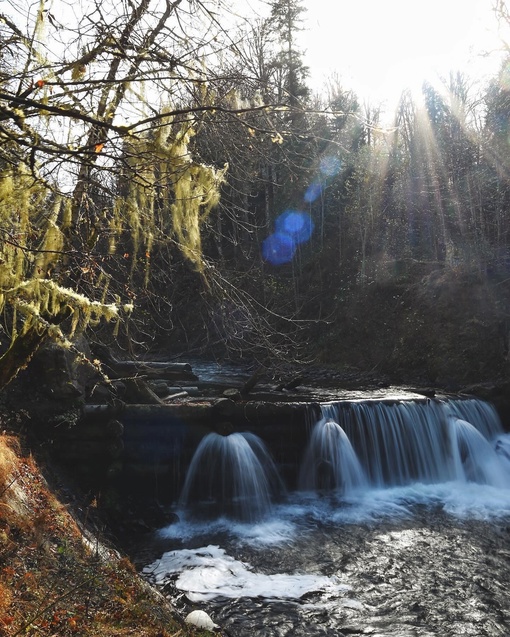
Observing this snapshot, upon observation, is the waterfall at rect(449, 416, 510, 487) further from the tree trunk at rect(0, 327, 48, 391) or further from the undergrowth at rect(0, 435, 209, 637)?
the tree trunk at rect(0, 327, 48, 391)

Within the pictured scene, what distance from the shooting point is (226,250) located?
29.6 metres

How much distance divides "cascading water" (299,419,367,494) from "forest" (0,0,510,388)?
184cm

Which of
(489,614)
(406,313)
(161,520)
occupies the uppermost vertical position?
(406,313)

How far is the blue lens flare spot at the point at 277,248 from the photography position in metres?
27.7

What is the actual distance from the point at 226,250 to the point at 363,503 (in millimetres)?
21844

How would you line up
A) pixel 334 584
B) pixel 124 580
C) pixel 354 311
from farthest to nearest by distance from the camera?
pixel 354 311, pixel 334 584, pixel 124 580

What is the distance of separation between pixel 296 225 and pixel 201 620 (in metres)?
24.2

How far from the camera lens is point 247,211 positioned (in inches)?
189

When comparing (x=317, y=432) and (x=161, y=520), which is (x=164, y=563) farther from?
(x=317, y=432)

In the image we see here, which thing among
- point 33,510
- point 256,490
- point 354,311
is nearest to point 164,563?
point 33,510

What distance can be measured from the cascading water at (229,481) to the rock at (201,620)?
323cm

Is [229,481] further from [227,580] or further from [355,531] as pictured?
[227,580]

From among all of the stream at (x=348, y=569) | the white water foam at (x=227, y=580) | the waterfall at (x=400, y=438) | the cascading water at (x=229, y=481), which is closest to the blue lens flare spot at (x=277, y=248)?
the waterfall at (x=400, y=438)

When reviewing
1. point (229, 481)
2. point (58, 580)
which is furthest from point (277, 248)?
point (58, 580)
